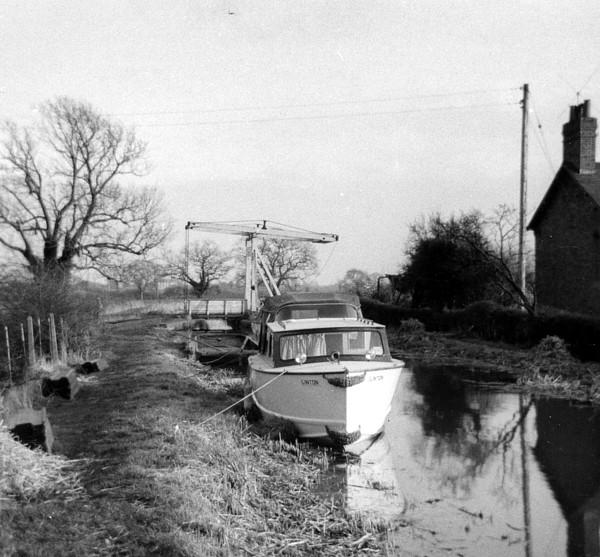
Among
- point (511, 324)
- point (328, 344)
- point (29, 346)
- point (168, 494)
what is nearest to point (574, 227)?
point (511, 324)

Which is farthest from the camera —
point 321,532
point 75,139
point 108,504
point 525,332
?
point 75,139

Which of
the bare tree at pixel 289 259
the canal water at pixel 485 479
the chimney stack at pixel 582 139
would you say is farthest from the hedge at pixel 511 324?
the bare tree at pixel 289 259

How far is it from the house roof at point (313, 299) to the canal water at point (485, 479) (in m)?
2.96

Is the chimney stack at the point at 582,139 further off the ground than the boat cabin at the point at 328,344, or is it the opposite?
the chimney stack at the point at 582,139

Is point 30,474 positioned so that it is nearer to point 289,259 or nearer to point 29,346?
point 29,346

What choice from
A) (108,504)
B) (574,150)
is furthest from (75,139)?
(108,504)

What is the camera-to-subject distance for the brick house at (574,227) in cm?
2439

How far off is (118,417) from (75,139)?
111ft

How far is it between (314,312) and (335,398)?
388 cm

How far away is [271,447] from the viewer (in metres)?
10.4

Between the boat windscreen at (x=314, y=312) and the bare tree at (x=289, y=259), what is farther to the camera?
the bare tree at (x=289, y=259)

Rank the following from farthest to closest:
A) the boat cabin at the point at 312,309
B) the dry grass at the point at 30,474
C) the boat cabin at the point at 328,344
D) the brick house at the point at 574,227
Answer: the brick house at the point at 574,227, the boat cabin at the point at 312,309, the boat cabin at the point at 328,344, the dry grass at the point at 30,474

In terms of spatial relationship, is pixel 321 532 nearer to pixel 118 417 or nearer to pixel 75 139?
pixel 118 417

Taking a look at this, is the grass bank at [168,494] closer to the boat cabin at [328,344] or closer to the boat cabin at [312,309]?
the boat cabin at [328,344]
